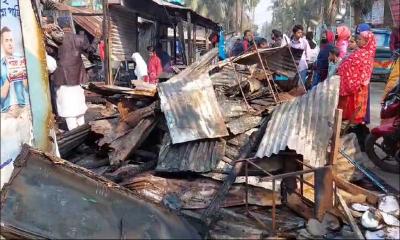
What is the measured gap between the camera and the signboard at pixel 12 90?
4.09 metres

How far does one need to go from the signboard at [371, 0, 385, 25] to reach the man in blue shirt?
2154 cm

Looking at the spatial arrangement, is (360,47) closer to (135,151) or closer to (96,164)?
(135,151)

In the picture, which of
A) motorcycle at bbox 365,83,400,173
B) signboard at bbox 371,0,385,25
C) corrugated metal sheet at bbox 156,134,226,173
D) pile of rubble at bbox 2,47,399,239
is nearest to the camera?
pile of rubble at bbox 2,47,399,239

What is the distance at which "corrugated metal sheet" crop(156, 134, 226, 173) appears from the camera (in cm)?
513

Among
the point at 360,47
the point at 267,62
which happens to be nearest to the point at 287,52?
the point at 267,62

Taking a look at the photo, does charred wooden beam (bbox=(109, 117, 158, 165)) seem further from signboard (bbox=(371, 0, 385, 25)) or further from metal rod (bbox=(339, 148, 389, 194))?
signboard (bbox=(371, 0, 385, 25))

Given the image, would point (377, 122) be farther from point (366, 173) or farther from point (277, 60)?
point (366, 173)

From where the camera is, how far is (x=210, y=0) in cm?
6059

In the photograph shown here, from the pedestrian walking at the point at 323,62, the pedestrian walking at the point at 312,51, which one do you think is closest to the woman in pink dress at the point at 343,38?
the pedestrian walking at the point at 323,62

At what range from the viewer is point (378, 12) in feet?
74.9

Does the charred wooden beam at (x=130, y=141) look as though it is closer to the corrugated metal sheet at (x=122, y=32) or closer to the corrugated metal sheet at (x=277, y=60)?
the corrugated metal sheet at (x=277, y=60)

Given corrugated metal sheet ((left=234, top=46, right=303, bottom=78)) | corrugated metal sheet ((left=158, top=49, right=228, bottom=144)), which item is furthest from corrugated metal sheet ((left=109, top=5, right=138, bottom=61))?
corrugated metal sheet ((left=158, top=49, right=228, bottom=144))

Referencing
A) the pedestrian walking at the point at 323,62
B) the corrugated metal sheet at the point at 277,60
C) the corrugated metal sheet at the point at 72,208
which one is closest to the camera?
the corrugated metal sheet at the point at 72,208

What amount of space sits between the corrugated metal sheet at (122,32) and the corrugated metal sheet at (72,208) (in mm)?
10750
